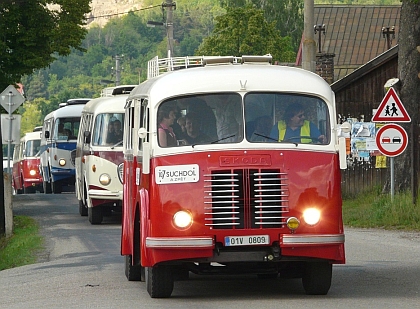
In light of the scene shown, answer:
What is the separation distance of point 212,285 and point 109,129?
39.1 ft

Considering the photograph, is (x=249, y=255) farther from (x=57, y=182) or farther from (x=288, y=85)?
(x=57, y=182)

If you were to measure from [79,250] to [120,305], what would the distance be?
25.3 ft

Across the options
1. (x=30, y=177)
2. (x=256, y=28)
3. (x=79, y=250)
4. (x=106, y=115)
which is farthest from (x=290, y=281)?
(x=256, y=28)

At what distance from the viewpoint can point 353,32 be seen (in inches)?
2507

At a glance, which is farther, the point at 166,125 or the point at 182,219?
the point at 166,125

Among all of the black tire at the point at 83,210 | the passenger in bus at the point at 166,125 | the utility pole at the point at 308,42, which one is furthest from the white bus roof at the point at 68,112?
the passenger in bus at the point at 166,125

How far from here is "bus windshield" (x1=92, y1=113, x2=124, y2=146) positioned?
24.8 metres

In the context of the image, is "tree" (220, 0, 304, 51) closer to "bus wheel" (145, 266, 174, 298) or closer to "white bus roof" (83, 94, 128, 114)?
"white bus roof" (83, 94, 128, 114)

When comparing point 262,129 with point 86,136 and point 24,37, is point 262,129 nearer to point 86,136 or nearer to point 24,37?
point 86,136

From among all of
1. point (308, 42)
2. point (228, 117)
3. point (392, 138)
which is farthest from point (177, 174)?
point (308, 42)

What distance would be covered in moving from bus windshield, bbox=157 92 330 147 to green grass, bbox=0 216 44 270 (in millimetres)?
6923

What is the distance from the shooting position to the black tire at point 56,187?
4194 cm

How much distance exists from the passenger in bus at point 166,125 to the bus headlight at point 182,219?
87 cm

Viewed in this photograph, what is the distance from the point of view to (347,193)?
108 feet
